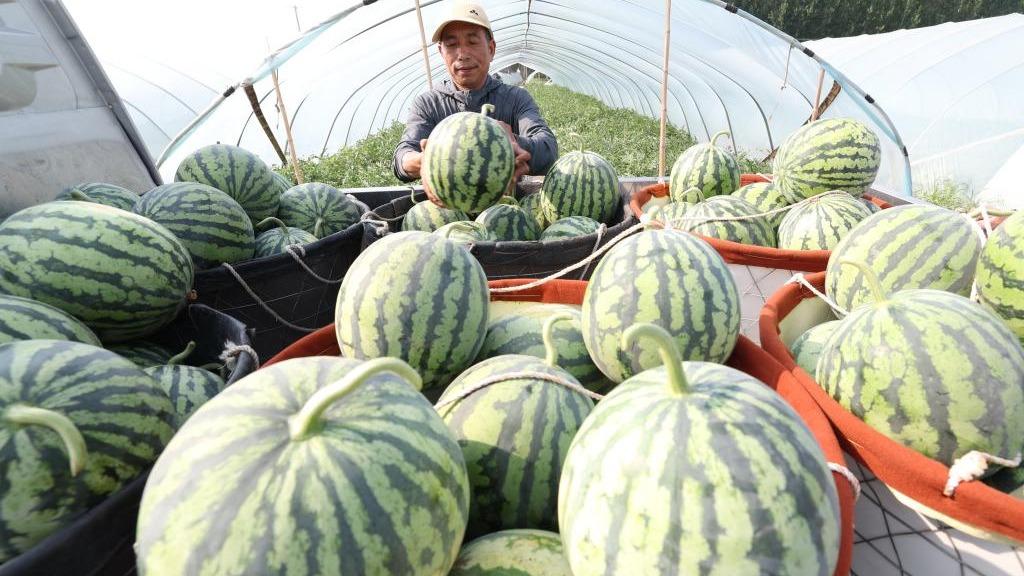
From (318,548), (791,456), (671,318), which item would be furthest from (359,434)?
(671,318)

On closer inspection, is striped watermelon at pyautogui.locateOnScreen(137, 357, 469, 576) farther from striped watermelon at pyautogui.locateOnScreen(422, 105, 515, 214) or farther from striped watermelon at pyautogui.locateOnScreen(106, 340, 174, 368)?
striped watermelon at pyautogui.locateOnScreen(422, 105, 515, 214)

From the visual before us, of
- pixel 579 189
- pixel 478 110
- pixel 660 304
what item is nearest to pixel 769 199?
pixel 579 189

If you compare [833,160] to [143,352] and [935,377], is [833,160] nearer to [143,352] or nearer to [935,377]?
[935,377]

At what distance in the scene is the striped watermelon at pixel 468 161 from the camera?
9.95ft

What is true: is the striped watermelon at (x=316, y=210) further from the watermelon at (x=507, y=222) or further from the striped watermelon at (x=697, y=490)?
the striped watermelon at (x=697, y=490)

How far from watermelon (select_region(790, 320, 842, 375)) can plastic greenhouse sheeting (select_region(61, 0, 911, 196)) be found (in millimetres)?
5147

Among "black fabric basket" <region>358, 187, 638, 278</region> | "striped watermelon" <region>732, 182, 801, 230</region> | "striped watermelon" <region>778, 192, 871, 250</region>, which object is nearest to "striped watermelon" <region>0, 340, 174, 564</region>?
"black fabric basket" <region>358, 187, 638, 278</region>

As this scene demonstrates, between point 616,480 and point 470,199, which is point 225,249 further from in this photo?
point 616,480

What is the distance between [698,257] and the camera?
4.90 ft

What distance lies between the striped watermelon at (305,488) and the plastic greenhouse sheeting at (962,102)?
889cm

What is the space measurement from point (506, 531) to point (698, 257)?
0.81 metres

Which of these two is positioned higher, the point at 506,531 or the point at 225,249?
the point at 225,249

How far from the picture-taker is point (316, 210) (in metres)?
3.39

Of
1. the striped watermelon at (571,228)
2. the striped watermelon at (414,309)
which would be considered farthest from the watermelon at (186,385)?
the striped watermelon at (571,228)
